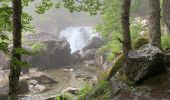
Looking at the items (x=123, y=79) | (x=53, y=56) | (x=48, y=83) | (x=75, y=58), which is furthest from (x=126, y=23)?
(x=75, y=58)

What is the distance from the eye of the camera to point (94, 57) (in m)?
38.3

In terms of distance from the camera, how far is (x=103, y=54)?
32562mm

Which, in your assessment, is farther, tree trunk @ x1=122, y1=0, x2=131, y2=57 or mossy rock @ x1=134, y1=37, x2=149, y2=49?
mossy rock @ x1=134, y1=37, x2=149, y2=49

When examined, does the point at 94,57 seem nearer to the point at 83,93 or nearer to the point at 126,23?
the point at 83,93

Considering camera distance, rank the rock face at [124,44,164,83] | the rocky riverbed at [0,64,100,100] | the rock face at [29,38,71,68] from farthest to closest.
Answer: the rock face at [29,38,71,68] → the rocky riverbed at [0,64,100,100] → the rock face at [124,44,164,83]

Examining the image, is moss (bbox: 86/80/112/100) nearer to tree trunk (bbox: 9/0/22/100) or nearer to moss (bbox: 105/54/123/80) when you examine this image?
moss (bbox: 105/54/123/80)

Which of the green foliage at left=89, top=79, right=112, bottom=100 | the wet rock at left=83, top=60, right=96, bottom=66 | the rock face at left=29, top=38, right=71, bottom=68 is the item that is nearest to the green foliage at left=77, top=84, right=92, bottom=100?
the green foliage at left=89, top=79, right=112, bottom=100

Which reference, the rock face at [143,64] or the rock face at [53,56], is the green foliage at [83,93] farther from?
the rock face at [53,56]

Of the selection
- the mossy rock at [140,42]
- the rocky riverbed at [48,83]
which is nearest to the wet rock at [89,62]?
the rocky riverbed at [48,83]

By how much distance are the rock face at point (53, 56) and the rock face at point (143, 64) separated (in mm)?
24889

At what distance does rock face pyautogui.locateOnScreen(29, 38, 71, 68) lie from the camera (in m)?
36.0

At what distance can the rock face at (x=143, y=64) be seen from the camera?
1116 centimetres

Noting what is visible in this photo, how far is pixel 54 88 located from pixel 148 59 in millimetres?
13617

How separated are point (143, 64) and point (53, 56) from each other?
2696 cm
